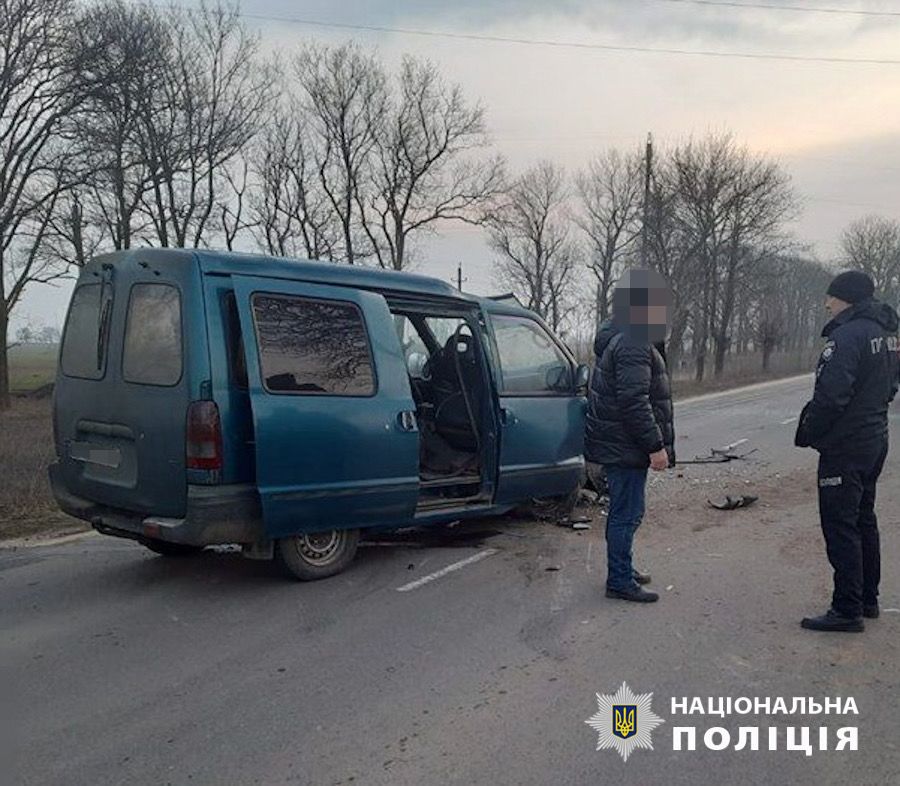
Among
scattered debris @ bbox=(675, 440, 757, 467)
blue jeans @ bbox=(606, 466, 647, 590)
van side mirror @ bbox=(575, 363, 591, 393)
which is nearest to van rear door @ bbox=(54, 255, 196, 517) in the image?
blue jeans @ bbox=(606, 466, 647, 590)

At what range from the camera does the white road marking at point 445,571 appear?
5.20 m

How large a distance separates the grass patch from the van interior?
320 centimetres

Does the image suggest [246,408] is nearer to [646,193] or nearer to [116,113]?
[116,113]

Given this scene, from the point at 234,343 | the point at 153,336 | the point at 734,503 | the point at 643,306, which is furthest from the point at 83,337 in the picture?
the point at 734,503

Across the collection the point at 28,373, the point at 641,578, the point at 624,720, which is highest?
the point at 28,373

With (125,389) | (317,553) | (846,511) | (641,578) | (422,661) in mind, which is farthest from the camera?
(317,553)

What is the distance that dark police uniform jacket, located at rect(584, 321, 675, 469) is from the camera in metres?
4.60

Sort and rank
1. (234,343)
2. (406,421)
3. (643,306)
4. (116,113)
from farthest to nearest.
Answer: (116,113) → (406,421) → (234,343) → (643,306)

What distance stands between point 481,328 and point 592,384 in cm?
153

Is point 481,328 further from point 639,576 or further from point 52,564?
point 52,564

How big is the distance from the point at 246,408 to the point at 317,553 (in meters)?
1.16

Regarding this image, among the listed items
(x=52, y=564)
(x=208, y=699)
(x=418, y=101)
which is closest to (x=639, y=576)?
(x=208, y=699)

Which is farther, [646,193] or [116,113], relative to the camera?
[646,193]

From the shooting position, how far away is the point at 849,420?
13.6ft
